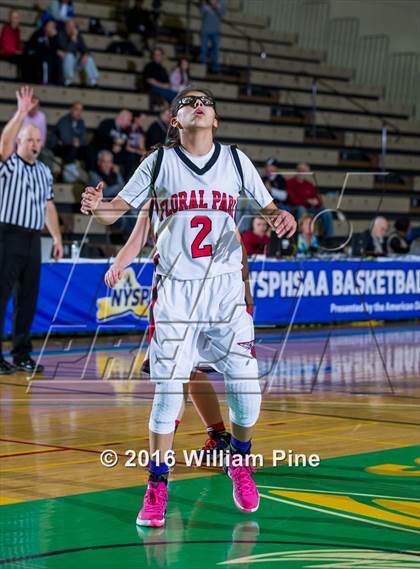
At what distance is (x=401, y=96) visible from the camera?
92.6ft

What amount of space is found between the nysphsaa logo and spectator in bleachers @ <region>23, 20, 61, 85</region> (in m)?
7.21

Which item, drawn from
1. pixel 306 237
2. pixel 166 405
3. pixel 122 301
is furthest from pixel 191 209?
pixel 306 237

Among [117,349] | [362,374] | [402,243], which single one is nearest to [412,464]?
[362,374]

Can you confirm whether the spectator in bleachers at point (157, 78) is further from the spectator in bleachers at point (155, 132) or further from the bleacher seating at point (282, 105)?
the spectator in bleachers at point (155, 132)

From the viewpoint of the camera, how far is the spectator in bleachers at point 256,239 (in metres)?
14.8

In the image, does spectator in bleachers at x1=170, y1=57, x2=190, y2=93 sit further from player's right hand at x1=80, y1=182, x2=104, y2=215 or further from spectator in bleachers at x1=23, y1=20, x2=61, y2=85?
player's right hand at x1=80, y1=182, x2=104, y2=215

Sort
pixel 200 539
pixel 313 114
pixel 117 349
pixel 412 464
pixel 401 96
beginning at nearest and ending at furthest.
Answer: pixel 200 539
pixel 412 464
pixel 117 349
pixel 313 114
pixel 401 96

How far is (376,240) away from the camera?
17781mm

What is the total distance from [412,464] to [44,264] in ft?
26.3

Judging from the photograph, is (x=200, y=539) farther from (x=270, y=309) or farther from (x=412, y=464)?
(x=270, y=309)

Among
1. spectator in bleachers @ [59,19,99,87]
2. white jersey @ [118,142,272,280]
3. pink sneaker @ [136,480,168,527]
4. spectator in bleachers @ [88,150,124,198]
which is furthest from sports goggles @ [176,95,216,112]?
spectator in bleachers @ [59,19,99,87]

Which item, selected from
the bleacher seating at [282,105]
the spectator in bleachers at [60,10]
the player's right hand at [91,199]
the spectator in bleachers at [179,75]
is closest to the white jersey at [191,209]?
the player's right hand at [91,199]

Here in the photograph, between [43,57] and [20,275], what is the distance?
9.90m

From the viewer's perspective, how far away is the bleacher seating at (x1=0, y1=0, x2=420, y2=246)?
71.5ft
